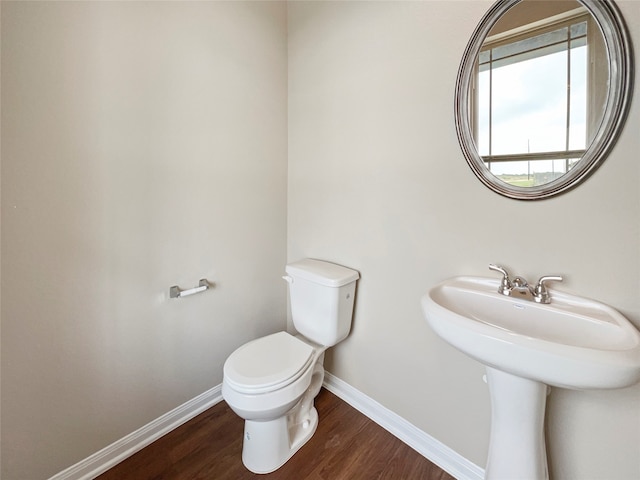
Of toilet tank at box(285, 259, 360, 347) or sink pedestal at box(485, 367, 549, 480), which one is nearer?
sink pedestal at box(485, 367, 549, 480)

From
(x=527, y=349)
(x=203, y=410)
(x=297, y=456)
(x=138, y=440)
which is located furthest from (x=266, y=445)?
(x=527, y=349)

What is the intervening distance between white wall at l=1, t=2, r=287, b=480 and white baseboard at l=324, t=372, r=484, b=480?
0.69 m

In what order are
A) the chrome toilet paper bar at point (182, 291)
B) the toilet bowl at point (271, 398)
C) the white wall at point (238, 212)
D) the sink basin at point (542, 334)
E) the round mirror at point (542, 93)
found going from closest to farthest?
the sink basin at point (542, 334) < the round mirror at point (542, 93) < the white wall at point (238, 212) < the toilet bowl at point (271, 398) < the chrome toilet paper bar at point (182, 291)

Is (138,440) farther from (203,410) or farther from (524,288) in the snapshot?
(524,288)

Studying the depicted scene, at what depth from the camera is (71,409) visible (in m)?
1.14

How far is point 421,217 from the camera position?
1271 millimetres

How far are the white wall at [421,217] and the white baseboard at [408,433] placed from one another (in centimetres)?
5

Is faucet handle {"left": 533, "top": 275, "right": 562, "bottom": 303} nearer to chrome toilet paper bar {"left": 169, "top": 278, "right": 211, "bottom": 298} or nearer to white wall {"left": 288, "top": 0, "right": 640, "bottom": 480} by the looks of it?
white wall {"left": 288, "top": 0, "right": 640, "bottom": 480}

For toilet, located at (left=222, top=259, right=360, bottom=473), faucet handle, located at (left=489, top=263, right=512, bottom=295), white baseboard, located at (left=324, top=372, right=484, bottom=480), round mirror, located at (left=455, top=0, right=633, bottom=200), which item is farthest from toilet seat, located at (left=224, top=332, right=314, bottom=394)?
round mirror, located at (left=455, top=0, right=633, bottom=200)

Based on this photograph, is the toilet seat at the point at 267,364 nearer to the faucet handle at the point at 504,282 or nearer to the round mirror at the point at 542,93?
the faucet handle at the point at 504,282

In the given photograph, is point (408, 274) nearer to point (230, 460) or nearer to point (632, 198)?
point (632, 198)

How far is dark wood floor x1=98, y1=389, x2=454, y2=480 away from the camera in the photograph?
124 cm

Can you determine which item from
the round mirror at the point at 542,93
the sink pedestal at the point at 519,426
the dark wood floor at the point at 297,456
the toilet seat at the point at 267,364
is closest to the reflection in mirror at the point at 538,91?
the round mirror at the point at 542,93

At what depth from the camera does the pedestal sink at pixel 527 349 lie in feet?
2.15
